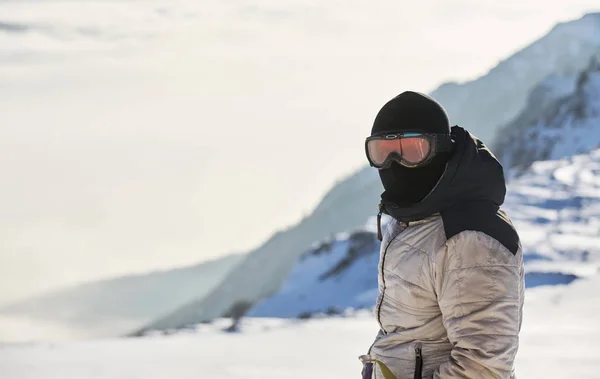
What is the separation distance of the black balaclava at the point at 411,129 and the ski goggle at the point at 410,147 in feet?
0.10

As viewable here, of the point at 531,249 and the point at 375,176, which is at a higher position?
the point at 375,176

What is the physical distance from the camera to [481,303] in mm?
2654

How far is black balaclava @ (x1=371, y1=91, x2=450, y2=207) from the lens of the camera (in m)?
2.87

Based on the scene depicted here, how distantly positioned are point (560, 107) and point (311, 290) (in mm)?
40655

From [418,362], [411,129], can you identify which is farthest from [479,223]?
[418,362]

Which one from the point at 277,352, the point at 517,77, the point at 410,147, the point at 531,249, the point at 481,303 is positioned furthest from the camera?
the point at 517,77

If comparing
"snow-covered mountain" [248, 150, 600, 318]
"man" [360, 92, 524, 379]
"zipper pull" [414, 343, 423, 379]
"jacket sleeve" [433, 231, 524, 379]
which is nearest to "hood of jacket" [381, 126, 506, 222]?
"man" [360, 92, 524, 379]

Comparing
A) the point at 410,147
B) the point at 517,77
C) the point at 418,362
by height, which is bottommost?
the point at 418,362

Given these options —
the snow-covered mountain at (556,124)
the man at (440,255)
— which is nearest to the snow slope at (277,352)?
the man at (440,255)

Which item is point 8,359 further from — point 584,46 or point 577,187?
point 584,46

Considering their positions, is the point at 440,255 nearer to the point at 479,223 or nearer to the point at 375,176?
the point at 479,223

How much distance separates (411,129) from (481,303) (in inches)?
24.2

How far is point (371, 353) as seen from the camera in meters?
3.04

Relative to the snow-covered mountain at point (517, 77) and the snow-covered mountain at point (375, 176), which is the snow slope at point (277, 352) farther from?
the snow-covered mountain at point (517, 77)
